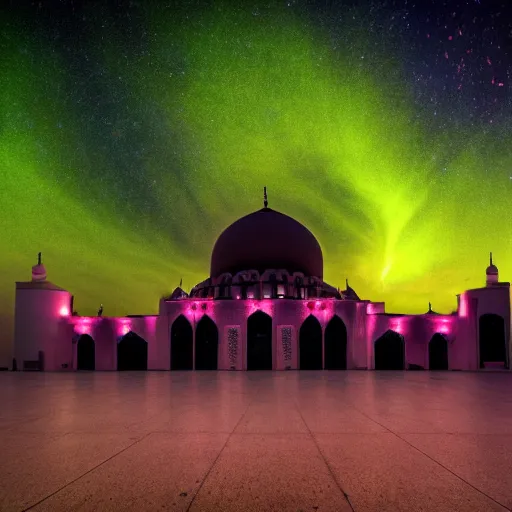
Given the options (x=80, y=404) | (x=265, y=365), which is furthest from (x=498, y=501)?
(x=265, y=365)

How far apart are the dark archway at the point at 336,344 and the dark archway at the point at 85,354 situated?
1671 centimetres

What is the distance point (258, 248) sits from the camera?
43656mm

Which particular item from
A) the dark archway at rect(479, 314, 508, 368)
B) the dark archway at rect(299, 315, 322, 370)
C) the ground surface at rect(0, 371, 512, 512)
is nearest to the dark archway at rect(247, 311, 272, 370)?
the dark archway at rect(299, 315, 322, 370)

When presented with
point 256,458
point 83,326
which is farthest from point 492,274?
point 256,458

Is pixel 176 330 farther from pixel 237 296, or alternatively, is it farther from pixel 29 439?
pixel 29 439

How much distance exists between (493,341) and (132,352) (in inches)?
988

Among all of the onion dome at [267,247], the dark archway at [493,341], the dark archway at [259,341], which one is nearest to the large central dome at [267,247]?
the onion dome at [267,247]

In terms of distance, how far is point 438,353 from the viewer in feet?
123

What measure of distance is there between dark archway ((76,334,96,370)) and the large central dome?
12.0 meters

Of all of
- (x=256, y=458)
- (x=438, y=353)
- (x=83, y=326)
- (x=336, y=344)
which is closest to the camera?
(x=256, y=458)

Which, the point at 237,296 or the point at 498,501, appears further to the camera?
the point at 237,296

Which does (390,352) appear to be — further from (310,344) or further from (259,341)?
(259,341)

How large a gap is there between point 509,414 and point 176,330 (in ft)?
92.4

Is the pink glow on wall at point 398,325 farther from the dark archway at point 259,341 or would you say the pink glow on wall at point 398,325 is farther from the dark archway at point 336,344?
the dark archway at point 259,341
